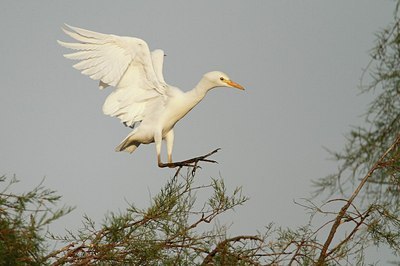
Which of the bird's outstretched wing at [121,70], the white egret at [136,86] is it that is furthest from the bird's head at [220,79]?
the bird's outstretched wing at [121,70]

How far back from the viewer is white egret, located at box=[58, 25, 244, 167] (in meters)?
5.85

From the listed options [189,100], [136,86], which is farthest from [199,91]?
[136,86]

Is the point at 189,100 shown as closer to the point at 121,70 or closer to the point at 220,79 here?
the point at 220,79

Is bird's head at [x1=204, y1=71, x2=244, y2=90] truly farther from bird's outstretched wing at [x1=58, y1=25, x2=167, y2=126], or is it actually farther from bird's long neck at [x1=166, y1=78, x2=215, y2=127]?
bird's outstretched wing at [x1=58, y1=25, x2=167, y2=126]

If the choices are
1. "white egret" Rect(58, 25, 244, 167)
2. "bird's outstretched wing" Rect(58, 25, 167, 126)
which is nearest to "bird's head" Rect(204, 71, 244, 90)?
"white egret" Rect(58, 25, 244, 167)

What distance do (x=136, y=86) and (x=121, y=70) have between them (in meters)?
0.25

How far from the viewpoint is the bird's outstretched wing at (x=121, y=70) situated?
230 inches

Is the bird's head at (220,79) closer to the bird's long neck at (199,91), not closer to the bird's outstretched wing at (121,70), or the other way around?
the bird's long neck at (199,91)

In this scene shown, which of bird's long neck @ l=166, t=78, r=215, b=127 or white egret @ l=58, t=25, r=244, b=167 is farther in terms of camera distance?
bird's long neck @ l=166, t=78, r=215, b=127

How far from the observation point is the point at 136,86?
6.12 m

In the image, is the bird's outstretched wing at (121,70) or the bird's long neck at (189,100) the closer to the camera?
the bird's outstretched wing at (121,70)

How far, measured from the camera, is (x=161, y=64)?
6.53m

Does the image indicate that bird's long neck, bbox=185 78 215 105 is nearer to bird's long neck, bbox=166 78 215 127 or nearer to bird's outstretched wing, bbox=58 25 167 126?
bird's long neck, bbox=166 78 215 127

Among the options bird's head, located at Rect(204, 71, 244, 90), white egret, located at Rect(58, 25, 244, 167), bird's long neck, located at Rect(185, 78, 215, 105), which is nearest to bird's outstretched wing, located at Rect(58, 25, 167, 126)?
white egret, located at Rect(58, 25, 244, 167)
